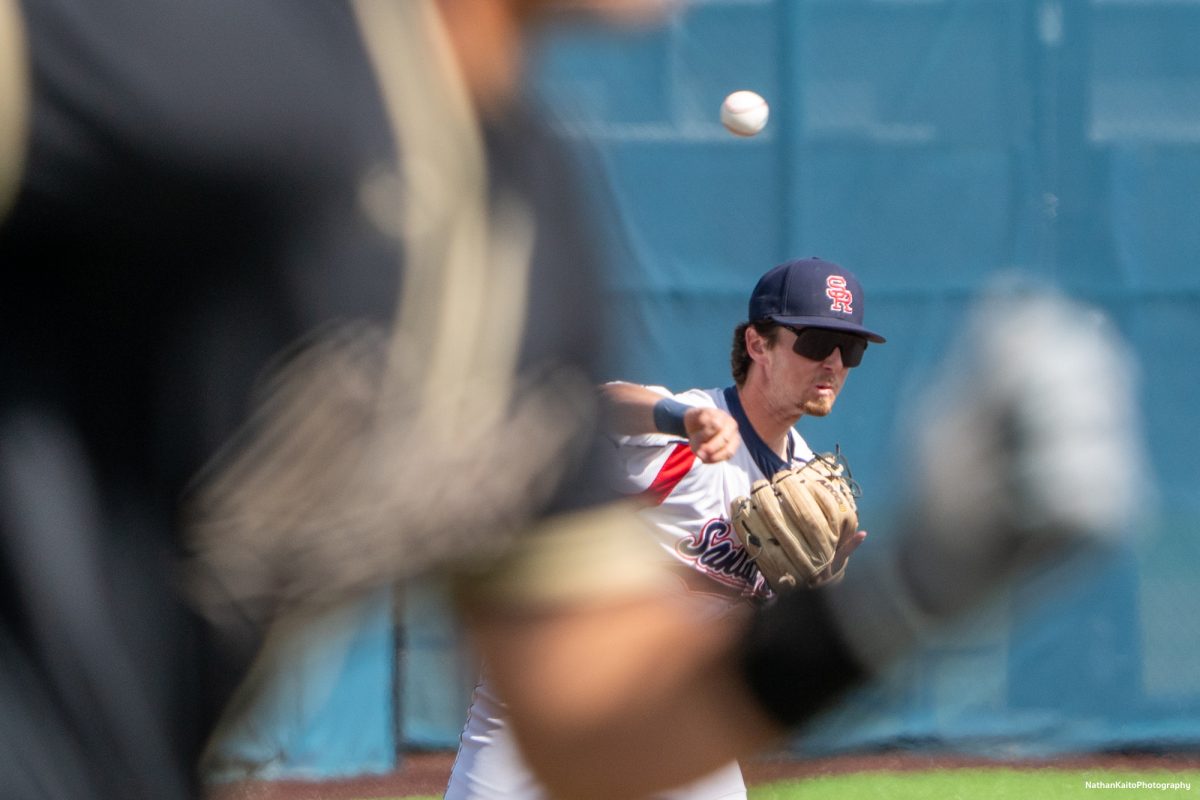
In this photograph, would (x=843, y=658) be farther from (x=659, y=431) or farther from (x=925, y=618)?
(x=659, y=431)

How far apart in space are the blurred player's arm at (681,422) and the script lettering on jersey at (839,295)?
0.52 meters

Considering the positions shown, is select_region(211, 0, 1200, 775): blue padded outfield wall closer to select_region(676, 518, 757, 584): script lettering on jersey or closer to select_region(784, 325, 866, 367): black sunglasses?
select_region(784, 325, 866, 367): black sunglasses

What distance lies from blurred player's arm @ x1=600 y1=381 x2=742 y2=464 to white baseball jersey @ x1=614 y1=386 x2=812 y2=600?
29 cm

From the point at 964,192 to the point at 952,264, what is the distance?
0.28 m

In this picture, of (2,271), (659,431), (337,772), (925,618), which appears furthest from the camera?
(337,772)

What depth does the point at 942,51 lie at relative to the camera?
6.31 meters

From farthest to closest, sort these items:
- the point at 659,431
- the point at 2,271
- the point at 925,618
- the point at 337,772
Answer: the point at 337,772
the point at 659,431
the point at 925,618
the point at 2,271

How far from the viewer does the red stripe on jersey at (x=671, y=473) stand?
336 centimetres

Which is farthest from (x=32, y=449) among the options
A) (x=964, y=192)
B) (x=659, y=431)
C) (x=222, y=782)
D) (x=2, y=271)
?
(x=964, y=192)

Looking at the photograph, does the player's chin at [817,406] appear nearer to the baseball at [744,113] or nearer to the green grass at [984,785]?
the green grass at [984,785]

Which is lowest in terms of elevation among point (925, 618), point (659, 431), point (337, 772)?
point (337, 772)

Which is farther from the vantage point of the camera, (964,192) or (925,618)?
(964,192)

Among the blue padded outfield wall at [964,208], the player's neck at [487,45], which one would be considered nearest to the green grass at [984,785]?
the blue padded outfield wall at [964,208]

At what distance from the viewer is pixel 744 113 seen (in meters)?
6.07
